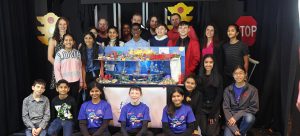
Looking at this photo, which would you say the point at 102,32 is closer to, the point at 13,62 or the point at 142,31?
the point at 142,31

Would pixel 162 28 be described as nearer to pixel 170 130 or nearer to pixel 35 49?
pixel 170 130

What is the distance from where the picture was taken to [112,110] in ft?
12.5

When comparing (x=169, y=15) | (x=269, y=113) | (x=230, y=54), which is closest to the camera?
(x=230, y=54)

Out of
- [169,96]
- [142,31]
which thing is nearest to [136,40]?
[142,31]

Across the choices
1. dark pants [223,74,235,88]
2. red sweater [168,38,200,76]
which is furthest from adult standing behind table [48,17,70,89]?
dark pants [223,74,235,88]

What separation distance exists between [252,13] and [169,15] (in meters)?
1.16

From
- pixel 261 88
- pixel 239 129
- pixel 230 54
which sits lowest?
pixel 239 129

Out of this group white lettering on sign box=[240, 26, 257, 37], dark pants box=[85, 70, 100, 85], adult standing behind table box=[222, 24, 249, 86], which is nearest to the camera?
adult standing behind table box=[222, 24, 249, 86]

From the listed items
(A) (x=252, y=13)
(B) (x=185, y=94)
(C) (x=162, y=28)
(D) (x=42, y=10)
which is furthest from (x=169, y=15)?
(D) (x=42, y=10)

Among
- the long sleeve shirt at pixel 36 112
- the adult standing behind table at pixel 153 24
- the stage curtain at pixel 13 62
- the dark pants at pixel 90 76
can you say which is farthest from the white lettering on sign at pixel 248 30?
the stage curtain at pixel 13 62

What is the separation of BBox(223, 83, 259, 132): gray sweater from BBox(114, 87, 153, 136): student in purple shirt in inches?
35.1

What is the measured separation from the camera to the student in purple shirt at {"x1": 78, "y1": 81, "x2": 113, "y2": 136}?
356cm

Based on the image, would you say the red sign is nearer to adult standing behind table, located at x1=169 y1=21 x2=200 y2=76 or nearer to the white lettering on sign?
the white lettering on sign

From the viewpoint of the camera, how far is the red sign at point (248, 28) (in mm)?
4404
